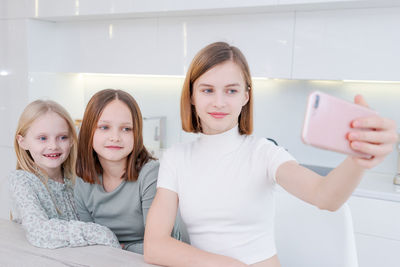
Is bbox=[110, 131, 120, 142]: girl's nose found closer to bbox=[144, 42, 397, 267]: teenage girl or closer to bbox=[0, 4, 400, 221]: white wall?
bbox=[144, 42, 397, 267]: teenage girl

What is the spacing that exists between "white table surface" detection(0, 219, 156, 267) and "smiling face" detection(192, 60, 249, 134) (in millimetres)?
360

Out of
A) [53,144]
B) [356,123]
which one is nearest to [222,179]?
[356,123]

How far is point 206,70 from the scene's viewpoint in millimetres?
943

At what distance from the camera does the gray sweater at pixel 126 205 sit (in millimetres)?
1189

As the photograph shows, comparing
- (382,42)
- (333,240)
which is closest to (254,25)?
(382,42)

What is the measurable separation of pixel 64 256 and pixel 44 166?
0.47 meters

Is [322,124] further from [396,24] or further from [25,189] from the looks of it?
[396,24]

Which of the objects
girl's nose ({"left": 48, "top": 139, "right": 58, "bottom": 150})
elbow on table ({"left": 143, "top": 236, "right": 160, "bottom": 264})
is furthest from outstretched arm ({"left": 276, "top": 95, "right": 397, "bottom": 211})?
girl's nose ({"left": 48, "top": 139, "right": 58, "bottom": 150})

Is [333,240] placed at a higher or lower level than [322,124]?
lower

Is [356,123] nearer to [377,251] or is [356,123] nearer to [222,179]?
[222,179]

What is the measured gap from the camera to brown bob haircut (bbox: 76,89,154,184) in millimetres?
1159

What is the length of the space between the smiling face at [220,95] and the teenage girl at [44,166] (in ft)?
1.31

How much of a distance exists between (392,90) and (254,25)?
836 mm

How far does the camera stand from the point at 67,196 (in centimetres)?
125
